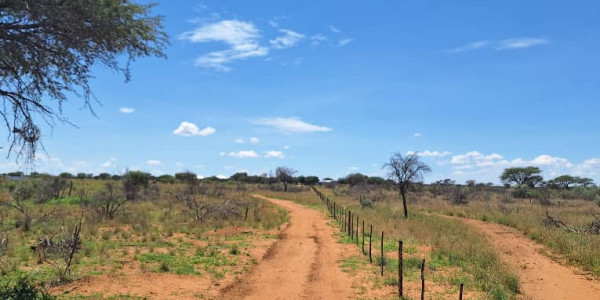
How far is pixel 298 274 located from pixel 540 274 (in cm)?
872

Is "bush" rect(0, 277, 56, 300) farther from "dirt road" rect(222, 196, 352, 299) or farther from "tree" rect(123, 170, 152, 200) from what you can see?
"tree" rect(123, 170, 152, 200)

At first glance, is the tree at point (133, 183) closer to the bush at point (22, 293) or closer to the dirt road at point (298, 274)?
the dirt road at point (298, 274)

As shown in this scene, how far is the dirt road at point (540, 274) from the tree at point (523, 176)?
2511 inches

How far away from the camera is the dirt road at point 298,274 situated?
1120 centimetres

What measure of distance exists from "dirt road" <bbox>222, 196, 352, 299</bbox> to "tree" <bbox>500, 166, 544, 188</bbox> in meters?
71.1

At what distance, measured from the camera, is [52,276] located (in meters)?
11.9

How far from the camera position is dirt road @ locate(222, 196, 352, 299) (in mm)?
11203

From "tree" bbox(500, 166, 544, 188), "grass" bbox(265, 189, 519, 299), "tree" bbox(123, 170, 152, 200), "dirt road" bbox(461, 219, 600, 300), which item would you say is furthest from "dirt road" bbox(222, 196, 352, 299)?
"tree" bbox(500, 166, 544, 188)

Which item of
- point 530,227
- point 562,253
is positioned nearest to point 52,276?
point 562,253

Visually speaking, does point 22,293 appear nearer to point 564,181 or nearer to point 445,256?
point 445,256

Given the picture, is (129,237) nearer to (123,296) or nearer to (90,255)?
(90,255)

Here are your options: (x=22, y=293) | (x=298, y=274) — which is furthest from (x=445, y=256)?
(x=22, y=293)

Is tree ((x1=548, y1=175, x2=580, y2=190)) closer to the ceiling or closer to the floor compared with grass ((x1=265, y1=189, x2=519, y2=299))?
closer to the ceiling

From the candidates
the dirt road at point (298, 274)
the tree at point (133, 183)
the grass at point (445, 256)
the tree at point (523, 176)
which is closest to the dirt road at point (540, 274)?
the grass at point (445, 256)
